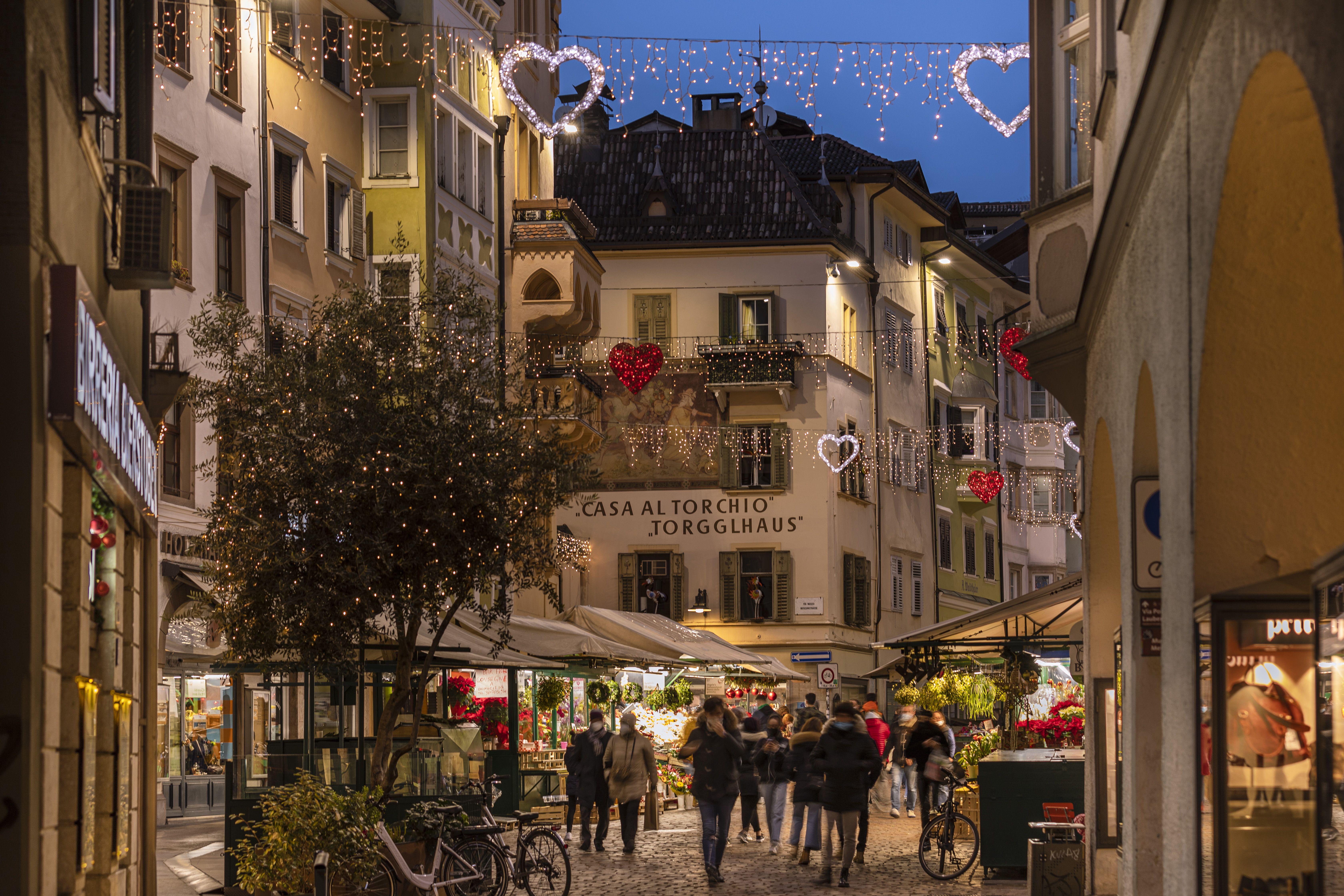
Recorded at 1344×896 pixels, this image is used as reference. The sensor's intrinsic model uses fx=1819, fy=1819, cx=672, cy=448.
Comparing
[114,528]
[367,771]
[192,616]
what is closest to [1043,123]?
[114,528]

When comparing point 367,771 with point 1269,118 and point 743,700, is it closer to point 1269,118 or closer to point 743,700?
point 1269,118

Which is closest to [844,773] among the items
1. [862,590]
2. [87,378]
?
[87,378]

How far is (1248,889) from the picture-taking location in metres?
6.82

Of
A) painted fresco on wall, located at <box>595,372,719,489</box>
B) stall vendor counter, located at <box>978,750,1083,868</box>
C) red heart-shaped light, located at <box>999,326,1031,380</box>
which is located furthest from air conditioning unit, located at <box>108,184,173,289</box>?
painted fresco on wall, located at <box>595,372,719,489</box>

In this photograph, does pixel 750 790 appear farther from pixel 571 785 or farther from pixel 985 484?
pixel 985 484

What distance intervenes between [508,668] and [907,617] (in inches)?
1225

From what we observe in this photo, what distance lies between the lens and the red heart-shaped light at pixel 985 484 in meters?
44.2

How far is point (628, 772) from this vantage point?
2136 cm

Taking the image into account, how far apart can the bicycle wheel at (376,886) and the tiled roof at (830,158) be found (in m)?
37.4

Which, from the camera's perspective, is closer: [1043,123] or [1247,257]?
[1247,257]

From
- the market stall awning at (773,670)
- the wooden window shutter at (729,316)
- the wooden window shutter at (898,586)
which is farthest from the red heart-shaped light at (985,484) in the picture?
the market stall awning at (773,670)

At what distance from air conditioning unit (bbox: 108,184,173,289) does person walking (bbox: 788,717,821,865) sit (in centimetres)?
956

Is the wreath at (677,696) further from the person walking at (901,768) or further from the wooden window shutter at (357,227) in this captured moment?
the wooden window shutter at (357,227)

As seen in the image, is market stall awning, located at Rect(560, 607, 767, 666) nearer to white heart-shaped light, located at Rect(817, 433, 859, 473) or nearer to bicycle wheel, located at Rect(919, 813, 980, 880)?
bicycle wheel, located at Rect(919, 813, 980, 880)
